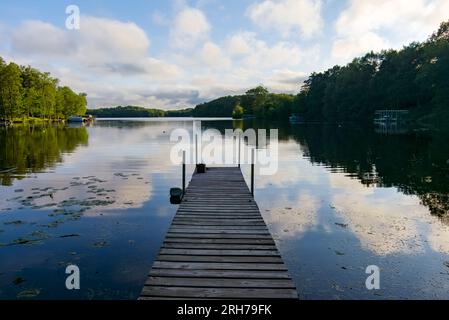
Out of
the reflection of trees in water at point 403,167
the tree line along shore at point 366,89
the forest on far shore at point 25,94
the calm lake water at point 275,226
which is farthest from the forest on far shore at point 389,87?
the forest on far shore at point 25,94

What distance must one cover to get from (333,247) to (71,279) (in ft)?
25.6

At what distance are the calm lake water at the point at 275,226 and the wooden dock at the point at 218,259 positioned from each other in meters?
0.99

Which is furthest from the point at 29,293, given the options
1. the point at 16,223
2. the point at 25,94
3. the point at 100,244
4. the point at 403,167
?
the point at 25,94

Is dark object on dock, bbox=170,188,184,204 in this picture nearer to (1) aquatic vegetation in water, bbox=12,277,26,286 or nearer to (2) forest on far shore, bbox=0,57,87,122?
(1) aquatic vegetation in water, bbox=12,277,26,286

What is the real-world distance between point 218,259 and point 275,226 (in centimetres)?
547

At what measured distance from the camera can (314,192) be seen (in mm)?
20062

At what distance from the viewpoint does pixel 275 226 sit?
Answer: 46.3 feet

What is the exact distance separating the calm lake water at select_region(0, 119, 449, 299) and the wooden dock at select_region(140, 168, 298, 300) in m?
0.99

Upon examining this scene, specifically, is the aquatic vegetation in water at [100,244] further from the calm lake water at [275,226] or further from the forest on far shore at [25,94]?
the forest on far shore at [25,94]

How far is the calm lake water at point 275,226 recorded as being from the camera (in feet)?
30.6

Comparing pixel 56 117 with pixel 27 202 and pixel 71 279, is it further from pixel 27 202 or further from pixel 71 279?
pixel 71 279

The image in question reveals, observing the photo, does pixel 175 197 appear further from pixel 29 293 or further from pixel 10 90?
pixel 10 90

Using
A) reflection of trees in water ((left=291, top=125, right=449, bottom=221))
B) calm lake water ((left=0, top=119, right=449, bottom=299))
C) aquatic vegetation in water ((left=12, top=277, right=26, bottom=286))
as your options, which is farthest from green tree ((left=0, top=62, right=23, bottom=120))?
aquatic vegetation in water ((left=12, top=277, right=26, bottom=286))
